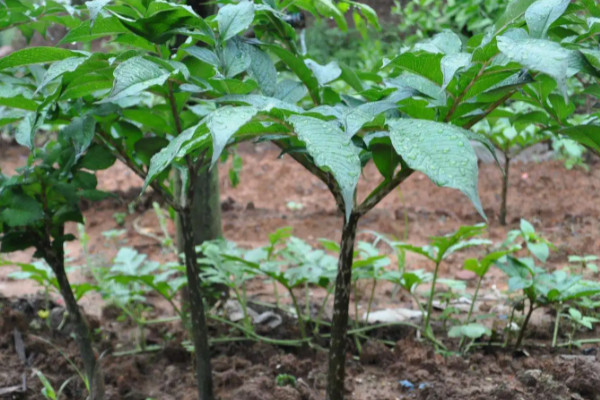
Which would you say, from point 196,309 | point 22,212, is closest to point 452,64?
point 196,309

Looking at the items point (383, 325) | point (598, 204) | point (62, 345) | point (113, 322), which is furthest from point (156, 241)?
point (598, 204)

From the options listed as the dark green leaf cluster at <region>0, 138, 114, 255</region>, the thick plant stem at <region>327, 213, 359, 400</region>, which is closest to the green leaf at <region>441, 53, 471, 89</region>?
the thick plant stem at <region>327, 213, 359, 400</region>

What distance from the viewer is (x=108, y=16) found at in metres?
0.98

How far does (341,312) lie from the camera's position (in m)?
1.16

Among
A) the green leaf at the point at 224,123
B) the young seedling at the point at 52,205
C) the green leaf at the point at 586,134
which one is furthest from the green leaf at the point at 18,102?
the green leaf at the point at 586,134

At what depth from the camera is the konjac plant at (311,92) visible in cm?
75

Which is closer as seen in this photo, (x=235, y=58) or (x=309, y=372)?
(x=235, y=58)

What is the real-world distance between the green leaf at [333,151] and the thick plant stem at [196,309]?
631 mm

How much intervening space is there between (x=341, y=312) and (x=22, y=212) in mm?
715

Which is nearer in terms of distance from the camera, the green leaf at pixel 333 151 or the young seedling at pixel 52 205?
the green leaf at pixel 333 151

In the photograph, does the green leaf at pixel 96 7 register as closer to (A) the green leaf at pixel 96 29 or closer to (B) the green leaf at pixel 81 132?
(A) the green leaf at pixel 96 29

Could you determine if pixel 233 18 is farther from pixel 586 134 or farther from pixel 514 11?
pixel 586 134

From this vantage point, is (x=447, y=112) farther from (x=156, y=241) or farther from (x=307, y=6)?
(x=156, y=241)

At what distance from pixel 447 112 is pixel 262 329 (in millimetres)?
1230
